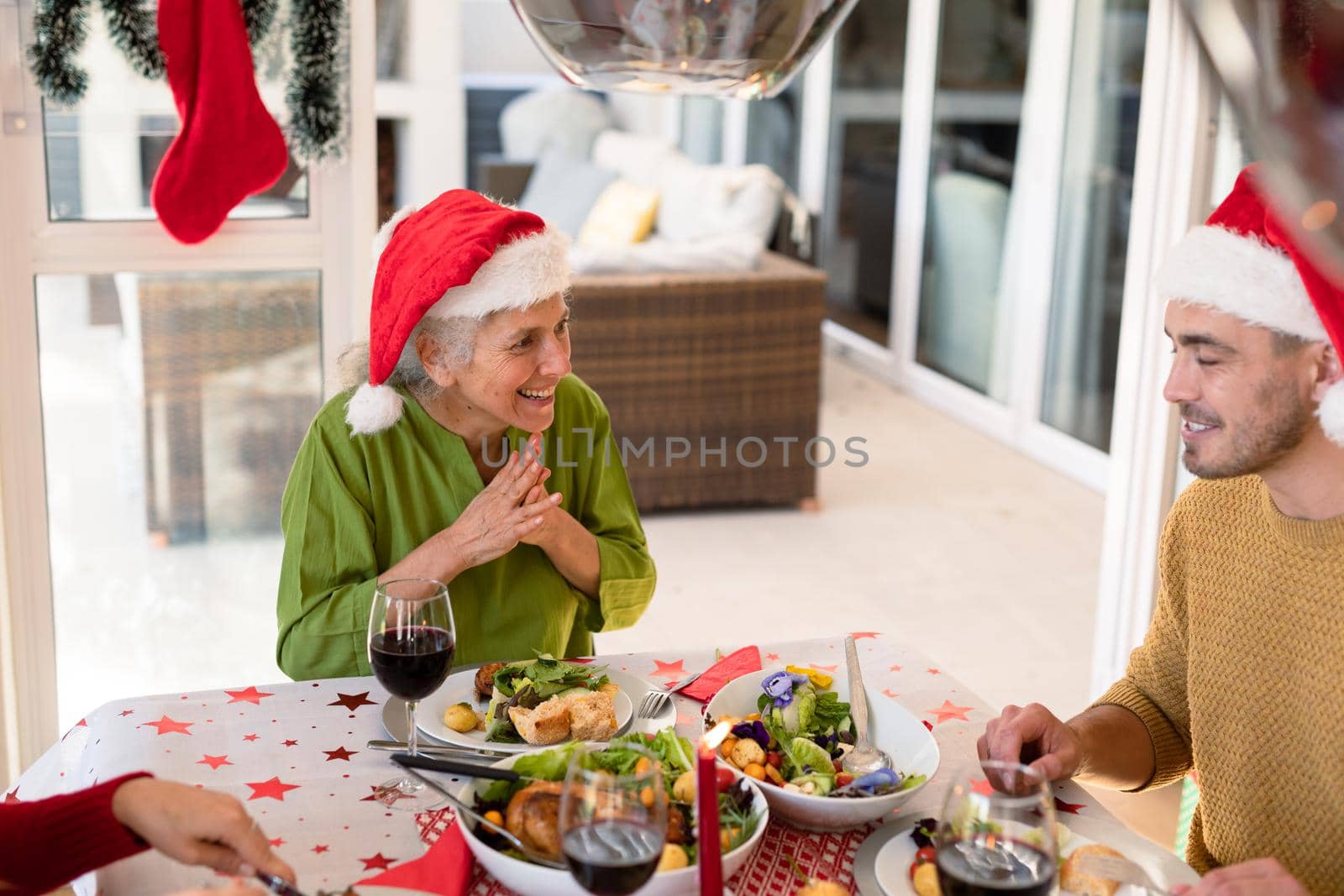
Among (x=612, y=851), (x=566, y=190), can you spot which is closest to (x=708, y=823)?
(x=612, y=851)

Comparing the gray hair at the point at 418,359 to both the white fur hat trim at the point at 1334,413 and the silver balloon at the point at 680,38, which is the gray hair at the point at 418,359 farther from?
the white fur hat trim at the point at 1334,413

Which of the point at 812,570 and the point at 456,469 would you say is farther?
the point at 812,570

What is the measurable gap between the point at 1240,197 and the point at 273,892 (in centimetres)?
108

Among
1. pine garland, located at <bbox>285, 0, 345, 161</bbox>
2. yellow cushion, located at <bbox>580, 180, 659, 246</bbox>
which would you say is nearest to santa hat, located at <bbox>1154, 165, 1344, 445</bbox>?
pine garland, located at <bbox>285, 0, 345, 161</bbox>

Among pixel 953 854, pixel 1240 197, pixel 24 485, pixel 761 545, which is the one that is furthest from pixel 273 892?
pixel 761 545

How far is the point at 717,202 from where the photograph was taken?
5.27 m

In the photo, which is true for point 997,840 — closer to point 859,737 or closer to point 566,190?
point 859,737

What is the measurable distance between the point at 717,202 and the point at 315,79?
9.68ft

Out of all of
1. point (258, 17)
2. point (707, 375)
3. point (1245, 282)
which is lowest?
point (707, 375)

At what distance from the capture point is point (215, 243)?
8.14 ft

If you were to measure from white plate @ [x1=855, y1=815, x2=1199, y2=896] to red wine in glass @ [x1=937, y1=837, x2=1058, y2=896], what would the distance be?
0.48 feet

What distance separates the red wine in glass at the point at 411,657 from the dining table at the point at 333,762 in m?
0.10

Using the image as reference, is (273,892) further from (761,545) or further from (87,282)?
(761,545)

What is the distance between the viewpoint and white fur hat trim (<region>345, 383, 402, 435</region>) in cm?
173
